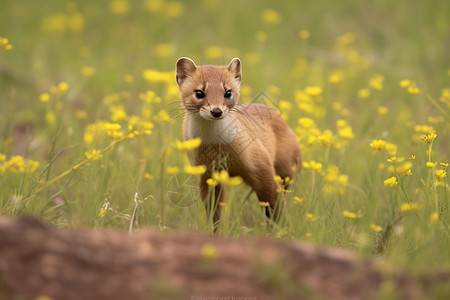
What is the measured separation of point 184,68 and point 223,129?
1.97ft

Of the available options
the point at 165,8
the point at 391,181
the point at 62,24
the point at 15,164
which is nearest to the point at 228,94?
the point at 391,181

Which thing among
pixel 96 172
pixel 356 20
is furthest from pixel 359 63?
pixel 96 172

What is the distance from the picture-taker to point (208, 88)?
4.44 metres

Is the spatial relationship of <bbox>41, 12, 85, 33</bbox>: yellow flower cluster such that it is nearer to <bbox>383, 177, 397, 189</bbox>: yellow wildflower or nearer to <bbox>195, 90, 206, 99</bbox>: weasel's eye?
<bbox>195, 90, 206, 99</bbox>: weasel's eye

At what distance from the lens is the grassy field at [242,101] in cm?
421

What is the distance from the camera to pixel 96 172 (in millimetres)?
4637

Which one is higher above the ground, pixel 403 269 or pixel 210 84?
pixel 210 84

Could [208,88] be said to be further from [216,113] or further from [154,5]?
[154,5]

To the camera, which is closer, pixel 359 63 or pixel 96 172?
pixel 96 172

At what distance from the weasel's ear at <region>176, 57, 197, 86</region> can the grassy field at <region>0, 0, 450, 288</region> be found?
0.64 ft

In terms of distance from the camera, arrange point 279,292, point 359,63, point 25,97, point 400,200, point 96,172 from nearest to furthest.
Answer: point 279,292
point 400,200
point 96,172
point 25,97
point 359,63

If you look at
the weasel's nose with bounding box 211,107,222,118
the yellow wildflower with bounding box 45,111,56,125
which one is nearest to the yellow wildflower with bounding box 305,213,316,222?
the weasel's nose with bounding box 211,107,222,118

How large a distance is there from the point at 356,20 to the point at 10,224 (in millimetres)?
10024

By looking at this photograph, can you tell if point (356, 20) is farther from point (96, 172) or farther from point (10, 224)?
point (10, 224)
